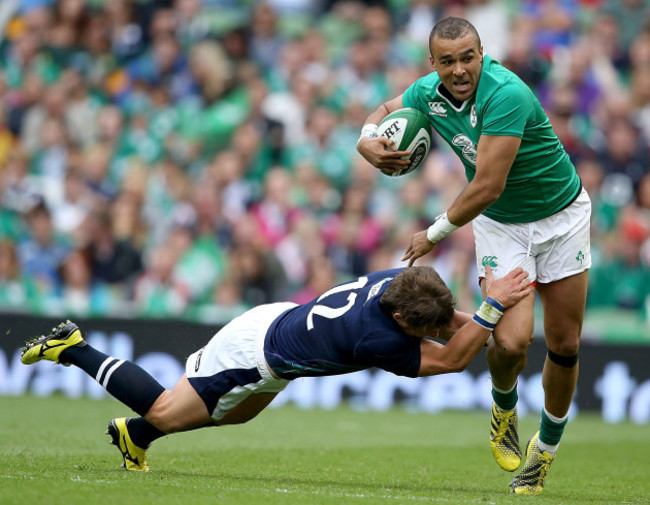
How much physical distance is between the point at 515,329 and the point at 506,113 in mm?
1282

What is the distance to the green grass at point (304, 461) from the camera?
5691 millimetres

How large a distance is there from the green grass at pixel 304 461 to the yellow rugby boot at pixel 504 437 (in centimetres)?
22

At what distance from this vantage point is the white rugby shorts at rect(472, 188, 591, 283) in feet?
21.8

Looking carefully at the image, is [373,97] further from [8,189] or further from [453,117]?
[453,117]

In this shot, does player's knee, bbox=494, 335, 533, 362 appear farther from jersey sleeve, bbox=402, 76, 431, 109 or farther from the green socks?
jersey sleeve, bbox=402, 76, 431, 109

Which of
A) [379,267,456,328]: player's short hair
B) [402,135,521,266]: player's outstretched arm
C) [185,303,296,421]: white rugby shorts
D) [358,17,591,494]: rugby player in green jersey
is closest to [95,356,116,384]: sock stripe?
[185,303,296,421]: white rugby shorts

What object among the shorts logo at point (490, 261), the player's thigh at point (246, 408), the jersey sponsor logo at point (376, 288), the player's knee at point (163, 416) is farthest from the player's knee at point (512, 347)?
the player's knee at point (163, 416)

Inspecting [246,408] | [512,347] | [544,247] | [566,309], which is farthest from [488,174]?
[246,408]

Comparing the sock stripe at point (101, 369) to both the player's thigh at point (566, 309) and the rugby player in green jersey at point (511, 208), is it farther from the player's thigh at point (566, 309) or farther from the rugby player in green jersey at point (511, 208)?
the player's thigh at point (566, 309)

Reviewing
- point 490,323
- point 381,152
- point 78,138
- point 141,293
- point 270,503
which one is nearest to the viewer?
point 270,503

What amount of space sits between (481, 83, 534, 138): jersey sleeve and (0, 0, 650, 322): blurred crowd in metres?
5.90

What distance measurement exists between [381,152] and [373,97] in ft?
26.2

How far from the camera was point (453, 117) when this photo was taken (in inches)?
261

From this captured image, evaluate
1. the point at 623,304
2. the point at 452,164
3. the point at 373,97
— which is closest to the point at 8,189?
the point at 373,97
